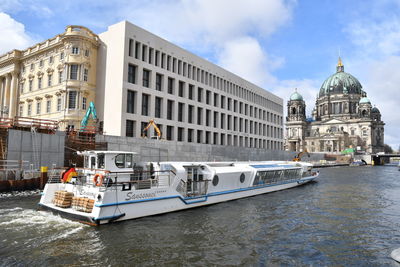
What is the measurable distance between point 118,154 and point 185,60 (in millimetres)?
38540

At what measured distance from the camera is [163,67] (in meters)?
51.6

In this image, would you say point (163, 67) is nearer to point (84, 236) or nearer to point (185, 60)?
point (185, 60)

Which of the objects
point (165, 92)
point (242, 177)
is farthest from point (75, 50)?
point (242, 177)

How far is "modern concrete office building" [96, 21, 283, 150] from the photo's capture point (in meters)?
44.8

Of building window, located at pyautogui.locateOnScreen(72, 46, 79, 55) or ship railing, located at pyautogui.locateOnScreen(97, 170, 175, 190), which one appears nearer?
ship railing, located at pyautogui.locateOnScreen(97, 170, 175, 190)

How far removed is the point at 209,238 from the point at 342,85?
198496mm

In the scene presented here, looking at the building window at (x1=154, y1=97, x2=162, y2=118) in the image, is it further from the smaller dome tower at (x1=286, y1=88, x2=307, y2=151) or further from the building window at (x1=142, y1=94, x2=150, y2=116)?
the smaller dome tower at (x1=286, y1=88, x2=307, y2=151)

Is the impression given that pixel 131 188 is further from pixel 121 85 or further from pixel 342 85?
pixel 342 85

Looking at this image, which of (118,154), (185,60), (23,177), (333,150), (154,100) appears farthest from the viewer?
(333,150)

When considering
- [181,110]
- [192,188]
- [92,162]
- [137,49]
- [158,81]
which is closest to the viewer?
[92,162]

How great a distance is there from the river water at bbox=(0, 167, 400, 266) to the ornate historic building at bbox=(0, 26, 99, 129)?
25064 millimetres

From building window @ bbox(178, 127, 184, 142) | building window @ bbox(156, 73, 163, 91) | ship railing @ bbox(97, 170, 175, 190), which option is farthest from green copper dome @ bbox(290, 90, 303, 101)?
ship railing @ bbox(97, 170, 175, 190)

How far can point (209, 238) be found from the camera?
14.7m

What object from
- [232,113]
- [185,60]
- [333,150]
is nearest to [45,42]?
[185,60]
